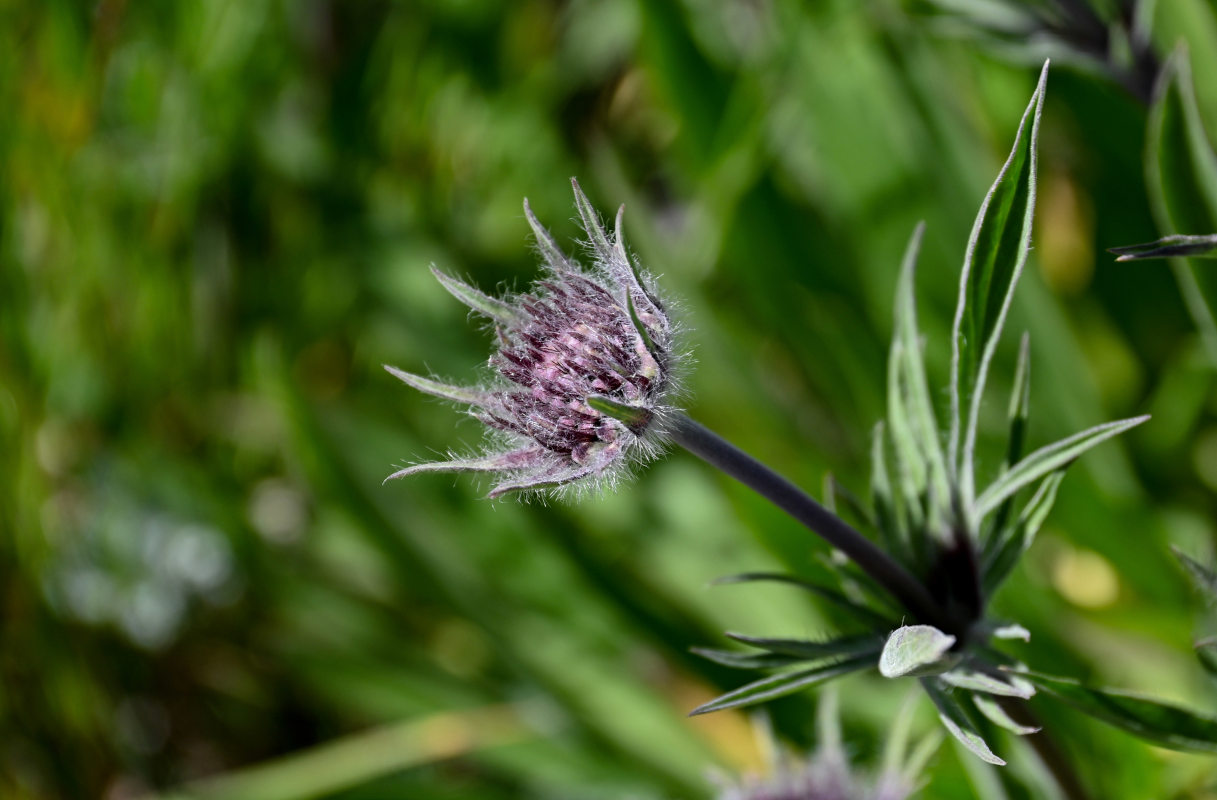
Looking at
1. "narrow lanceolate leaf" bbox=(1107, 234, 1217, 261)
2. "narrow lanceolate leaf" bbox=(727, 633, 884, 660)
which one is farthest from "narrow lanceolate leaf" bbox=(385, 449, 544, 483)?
"narrow lanceolate leaf" bbox=(1107, 234, 1217, 261)

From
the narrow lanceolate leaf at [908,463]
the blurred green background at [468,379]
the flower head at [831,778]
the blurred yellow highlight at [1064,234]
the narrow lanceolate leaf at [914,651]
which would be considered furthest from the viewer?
the blurred yellow highlight at [1064,234]

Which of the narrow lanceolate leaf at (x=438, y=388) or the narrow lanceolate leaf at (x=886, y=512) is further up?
the narrow lanceolate leaf at (x=438, y=388)

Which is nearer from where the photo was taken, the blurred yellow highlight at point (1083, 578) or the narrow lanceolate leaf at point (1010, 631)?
the narrow lanceolate leaf at point (1010, 631)

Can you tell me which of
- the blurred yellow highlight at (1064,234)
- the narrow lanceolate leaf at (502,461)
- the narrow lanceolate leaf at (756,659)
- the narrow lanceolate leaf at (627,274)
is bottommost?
the narrow lanceolate leaf at (756,659)

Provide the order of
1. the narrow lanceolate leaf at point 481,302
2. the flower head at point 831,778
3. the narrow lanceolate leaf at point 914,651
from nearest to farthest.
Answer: the narrow lanceolate leaf at point 914,651 → the narrow lanceolate leaf at point 481,302 → the flower head at point 831,778

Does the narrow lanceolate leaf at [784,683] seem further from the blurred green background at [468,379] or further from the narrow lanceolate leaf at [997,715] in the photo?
the blurred green background at [468,379]

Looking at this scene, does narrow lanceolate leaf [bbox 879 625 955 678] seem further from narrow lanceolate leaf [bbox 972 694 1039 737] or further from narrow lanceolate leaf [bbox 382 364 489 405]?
narrow lanceolate leaf [bbox 382 364 489 405]

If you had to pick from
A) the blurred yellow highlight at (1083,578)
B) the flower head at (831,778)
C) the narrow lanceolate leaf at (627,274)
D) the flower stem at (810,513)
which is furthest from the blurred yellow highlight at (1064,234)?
the narrow lanceolate leaf at (627,274)

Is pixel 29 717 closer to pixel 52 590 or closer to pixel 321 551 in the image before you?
pixel 52 590
